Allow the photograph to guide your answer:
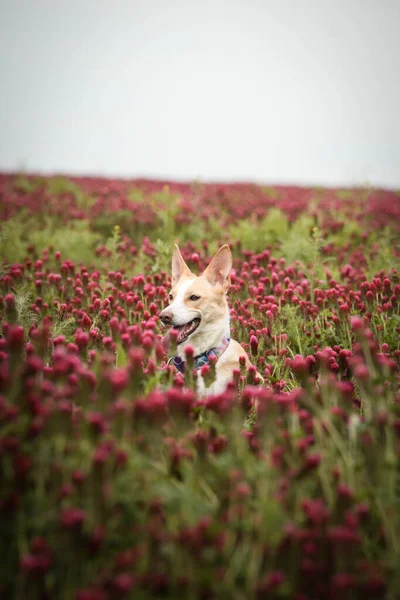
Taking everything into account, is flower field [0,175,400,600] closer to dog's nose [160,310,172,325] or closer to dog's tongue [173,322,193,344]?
dog's nose [160,310,172,325]

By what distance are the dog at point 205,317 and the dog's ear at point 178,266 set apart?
6.0 inches

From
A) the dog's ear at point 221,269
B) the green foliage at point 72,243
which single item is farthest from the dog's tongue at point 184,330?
the green foliage at point 72,243

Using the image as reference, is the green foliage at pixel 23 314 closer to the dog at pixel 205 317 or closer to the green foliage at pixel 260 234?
the dog at pixel 205 317

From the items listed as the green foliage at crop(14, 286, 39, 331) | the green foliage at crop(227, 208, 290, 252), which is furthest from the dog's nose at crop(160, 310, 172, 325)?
the green foliage at crop(227, 208, 290, 252)

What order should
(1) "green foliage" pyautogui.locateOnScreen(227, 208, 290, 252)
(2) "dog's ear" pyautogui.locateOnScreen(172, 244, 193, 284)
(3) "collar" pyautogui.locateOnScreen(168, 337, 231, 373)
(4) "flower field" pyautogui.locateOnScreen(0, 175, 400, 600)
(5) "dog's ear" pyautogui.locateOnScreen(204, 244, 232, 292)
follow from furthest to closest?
(1) "green foliage" pyautogui.locateOnScreen(227, 208, 290, 252) → (2) "dog's ear" pyautogui.locateOnScreen(172, 244, 193, 284) → (5) "dog's ear" pyautogui.locateOnScreen(204, 244, 232, 292) → (3) "collar" pyautogui.locateOnScreen(168, 337, 231, 373) → (4) "flower field" pyautogui.locateOnScreen(0, 175, 400, 600)

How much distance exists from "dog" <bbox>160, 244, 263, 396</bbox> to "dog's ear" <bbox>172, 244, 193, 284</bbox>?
0.15 metres

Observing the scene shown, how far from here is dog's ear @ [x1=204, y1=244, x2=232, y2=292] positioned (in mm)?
4156

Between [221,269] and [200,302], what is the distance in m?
0.41

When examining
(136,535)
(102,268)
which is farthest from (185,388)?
(102,268)

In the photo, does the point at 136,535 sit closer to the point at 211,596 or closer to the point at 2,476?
the point at 211,596

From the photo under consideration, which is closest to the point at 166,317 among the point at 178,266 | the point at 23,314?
the point at 178,266

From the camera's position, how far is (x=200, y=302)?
4.08 m

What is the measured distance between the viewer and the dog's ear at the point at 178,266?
4.55m

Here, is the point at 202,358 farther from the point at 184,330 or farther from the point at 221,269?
the point at 221,269
